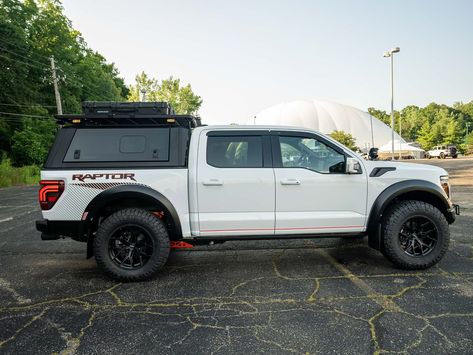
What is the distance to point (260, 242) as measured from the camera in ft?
19.3

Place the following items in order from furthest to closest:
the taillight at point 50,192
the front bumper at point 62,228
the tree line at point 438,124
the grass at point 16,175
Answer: the tree line at point 438,124 < the grass at point 16,175 < the front bumper at point 62,228 < the taillight at point 50,192

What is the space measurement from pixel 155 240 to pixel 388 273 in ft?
9.84

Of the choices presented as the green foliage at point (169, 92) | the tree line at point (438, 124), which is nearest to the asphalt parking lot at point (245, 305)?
the green foliage at point (169, 92)

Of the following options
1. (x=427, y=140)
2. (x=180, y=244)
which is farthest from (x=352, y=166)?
(x=427, y=140)

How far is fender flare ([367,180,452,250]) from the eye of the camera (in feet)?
13.5

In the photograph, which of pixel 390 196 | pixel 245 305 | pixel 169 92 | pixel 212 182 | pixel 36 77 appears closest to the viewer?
pixel 245 305

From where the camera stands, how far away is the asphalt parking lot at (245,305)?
8.70ft

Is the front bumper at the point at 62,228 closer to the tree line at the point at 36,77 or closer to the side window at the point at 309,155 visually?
the side window at the point at 309,155

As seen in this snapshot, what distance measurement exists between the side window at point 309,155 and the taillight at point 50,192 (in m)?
2.74

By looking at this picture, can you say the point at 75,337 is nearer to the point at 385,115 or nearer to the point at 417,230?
the point at 417,230

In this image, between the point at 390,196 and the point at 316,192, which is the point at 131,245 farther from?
the point at 390,196

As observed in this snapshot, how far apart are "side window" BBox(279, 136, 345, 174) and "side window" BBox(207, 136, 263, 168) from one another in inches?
13.6

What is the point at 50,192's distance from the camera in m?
3.81

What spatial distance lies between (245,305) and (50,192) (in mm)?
2609
